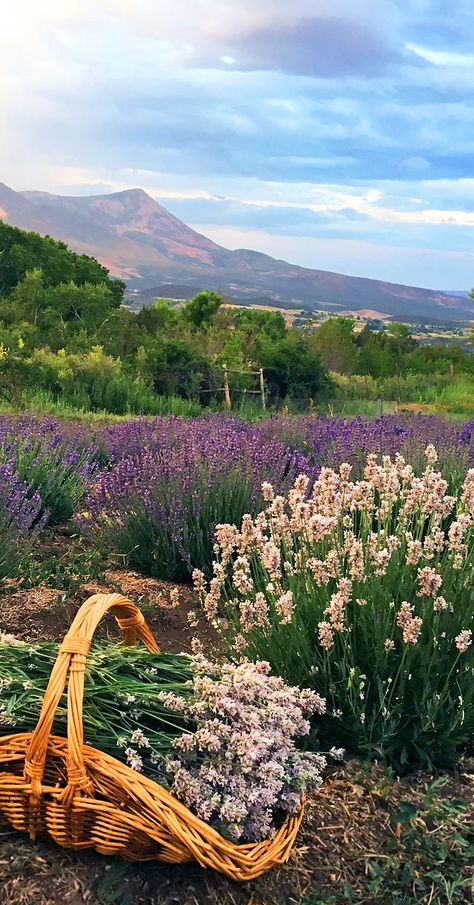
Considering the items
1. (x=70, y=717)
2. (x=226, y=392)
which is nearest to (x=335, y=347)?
(x=226, y=392)

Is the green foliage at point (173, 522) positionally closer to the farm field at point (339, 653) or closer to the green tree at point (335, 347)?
the farm field at point (339, 653)

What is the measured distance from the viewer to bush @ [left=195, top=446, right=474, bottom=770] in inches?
101

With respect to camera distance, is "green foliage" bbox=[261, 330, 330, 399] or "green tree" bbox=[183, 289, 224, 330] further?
"green tree" bbox=[183, 289, 224, 330]

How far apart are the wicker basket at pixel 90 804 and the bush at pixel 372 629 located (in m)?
0.64

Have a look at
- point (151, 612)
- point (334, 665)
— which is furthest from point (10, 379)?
point (334, 665)

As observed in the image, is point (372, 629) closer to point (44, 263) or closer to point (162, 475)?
point (162, 475)

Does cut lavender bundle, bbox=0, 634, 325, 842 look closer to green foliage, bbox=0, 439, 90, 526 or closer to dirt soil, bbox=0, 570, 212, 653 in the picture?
dirt soil, bbox=0, 570, 212, 653

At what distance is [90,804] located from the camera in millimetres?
1919

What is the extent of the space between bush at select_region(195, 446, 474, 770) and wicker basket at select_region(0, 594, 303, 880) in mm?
644

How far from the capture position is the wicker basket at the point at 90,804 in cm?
188

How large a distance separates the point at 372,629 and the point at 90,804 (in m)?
1.17

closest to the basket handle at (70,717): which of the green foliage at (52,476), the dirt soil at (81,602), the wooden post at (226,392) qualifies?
the dirt soil at (81,602)

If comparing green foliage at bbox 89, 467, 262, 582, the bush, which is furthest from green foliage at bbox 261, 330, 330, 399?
the bush

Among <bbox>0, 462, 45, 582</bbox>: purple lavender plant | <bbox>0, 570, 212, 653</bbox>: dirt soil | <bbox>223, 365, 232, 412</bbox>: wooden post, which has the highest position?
<bbox>0, 462, 45, 582</bbox>: purple lavender plant
